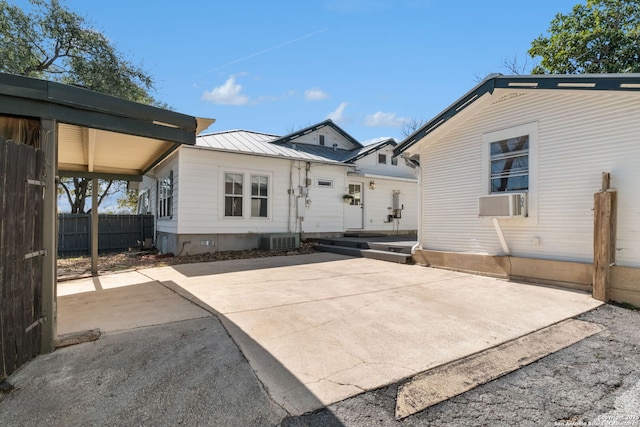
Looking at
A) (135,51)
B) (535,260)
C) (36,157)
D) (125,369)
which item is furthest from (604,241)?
(135,51)

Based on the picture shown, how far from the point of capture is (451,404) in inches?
86.5

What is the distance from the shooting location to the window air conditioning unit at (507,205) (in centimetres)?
582

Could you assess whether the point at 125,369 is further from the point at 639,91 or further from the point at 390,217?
the point at 390,217

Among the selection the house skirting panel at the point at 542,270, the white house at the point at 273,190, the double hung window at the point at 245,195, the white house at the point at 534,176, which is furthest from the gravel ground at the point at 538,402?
the double hung window at the point at 245,195

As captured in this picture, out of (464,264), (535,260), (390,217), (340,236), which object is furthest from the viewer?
(390,217)

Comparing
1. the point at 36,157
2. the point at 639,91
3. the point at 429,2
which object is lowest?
the point at 36,157

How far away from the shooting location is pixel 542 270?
5.72 metres

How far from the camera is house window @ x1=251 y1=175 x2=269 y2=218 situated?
10.6m

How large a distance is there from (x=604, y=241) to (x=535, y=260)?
128 centimetres

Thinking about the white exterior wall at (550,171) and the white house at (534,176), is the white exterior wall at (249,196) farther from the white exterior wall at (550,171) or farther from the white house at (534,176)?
the white exterior wall at (550,171)

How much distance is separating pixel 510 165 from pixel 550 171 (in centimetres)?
76

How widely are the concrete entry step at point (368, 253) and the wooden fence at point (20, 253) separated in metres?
7.01

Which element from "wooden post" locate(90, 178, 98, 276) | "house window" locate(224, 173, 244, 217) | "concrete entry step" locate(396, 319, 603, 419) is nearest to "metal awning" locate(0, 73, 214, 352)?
"wooden post" locate(90, 178, 98, 276)

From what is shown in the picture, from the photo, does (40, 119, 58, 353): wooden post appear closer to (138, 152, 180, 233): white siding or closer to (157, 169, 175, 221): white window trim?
(138, 152, 180, 233): white siding
